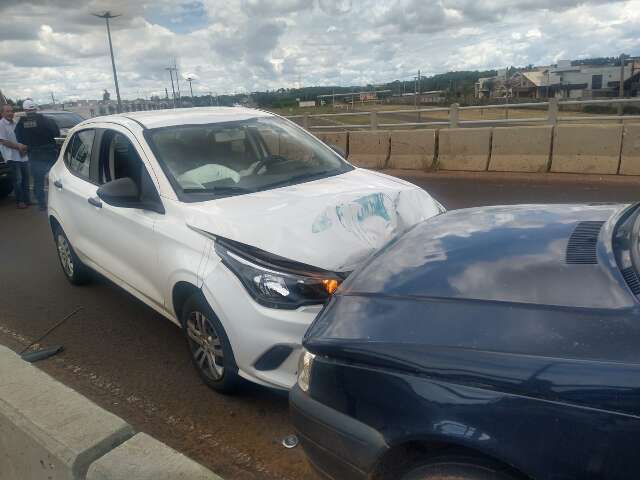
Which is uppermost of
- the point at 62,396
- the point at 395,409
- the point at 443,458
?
the point at 395,409

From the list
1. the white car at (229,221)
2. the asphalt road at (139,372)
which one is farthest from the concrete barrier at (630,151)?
the asphalt road at (139,372)

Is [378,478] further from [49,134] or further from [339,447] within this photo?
[49,134]

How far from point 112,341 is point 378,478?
3223 millimetres

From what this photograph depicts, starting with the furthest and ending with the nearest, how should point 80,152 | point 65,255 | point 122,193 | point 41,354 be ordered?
point 65,255 < point 80,152 < point 41,354 < point 122,193

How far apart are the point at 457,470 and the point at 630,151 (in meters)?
9.23

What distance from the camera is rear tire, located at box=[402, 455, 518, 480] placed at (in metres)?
1.73

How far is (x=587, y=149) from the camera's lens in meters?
9.82

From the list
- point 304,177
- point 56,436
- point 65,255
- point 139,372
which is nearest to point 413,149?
point 65,255

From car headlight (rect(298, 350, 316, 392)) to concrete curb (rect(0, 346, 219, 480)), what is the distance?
646mm

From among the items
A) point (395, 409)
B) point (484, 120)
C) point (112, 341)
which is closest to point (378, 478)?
point (395, 409)

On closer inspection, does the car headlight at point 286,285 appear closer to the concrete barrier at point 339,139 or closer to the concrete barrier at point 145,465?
the concrete barrier at point 145,465

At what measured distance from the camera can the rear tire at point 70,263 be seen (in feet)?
18.4

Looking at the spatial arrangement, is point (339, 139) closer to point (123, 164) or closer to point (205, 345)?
point (123, 164)

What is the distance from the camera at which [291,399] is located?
2322mm
